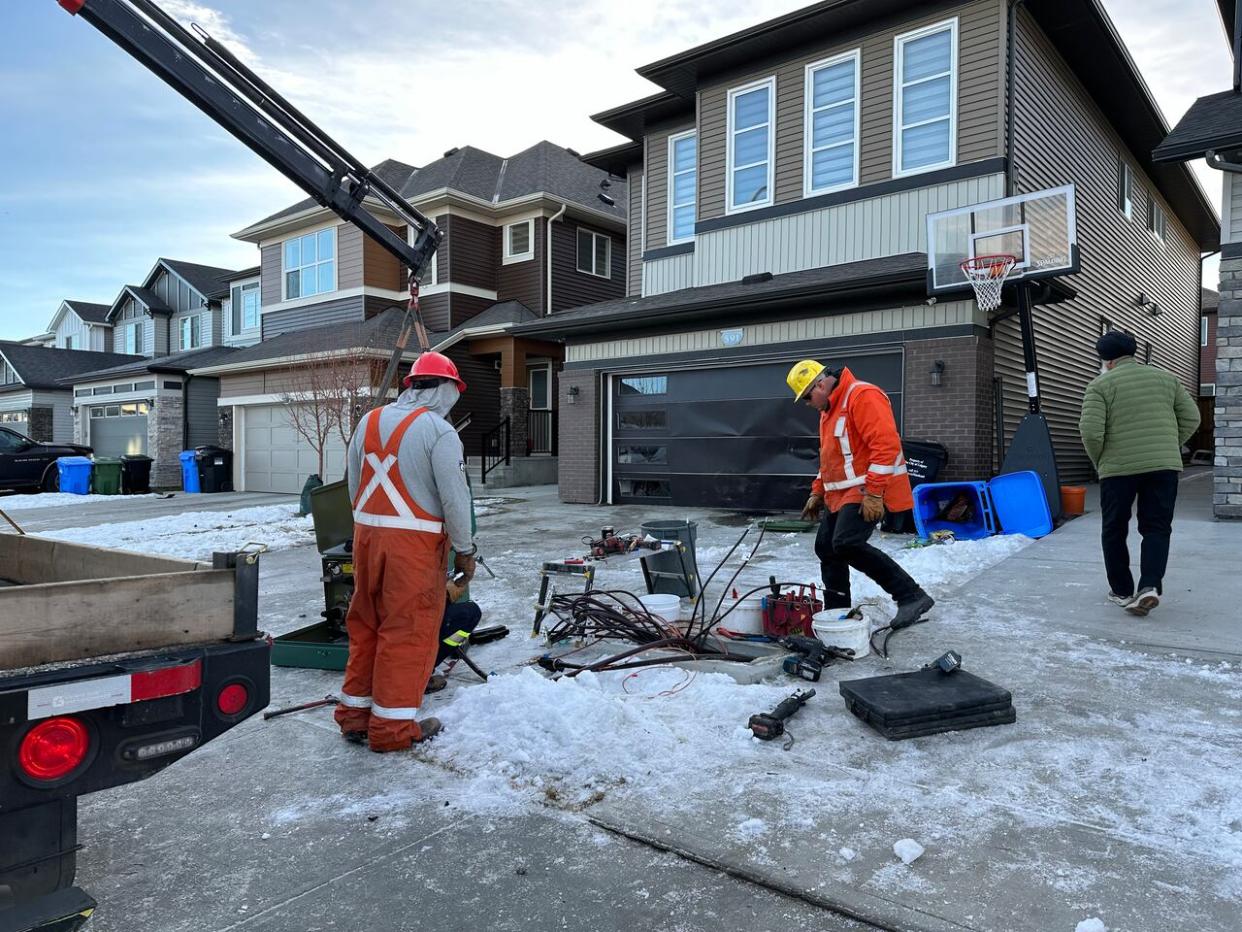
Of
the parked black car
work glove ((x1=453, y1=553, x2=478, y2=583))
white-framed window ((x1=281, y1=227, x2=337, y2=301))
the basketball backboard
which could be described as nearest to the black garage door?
the basketball backboard

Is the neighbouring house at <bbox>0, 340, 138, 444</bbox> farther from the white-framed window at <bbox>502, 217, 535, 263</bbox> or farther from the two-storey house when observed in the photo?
the white-framed window at <bbox>502, 217, 535, 263</bbox>

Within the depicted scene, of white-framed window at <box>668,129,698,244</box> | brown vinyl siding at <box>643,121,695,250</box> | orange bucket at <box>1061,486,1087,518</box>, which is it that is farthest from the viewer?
brown vinyl siding at <box>643,121,695,250</box>

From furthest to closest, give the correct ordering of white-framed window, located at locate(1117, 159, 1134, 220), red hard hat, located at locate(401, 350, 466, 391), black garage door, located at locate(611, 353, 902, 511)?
white-framed window, located at locate(1117, 159, 1134, 220) < black garage door, located at locate(611, 353, 902, 511) < red hard hat, located at locate(401, 350, 466, 391)

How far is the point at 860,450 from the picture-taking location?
201 inches

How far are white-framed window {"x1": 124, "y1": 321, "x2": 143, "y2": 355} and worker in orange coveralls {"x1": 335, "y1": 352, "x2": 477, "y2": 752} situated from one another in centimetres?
3513

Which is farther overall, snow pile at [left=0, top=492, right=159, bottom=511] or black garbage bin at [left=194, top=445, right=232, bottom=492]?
black garbage bin at [left=194, top=445, right=232, bottom=492]

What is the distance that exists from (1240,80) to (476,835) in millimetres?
13129

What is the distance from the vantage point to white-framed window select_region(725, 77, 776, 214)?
12812mm

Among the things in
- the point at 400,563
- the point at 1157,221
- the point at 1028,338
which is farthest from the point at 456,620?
the point at 1157,221

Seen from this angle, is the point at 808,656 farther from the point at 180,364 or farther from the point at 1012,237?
the point at 180,364

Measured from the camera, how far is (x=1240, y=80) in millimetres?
10469

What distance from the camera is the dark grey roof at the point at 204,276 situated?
97.2 ft

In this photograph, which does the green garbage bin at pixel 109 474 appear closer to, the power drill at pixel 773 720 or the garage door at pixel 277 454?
the garage door at pixel 277 454

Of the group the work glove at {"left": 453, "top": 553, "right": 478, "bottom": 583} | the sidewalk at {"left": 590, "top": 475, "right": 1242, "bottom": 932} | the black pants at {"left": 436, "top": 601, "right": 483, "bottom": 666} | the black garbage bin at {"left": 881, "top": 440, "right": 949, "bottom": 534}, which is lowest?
the sidewalk at {"left": 590, "top": 475, "right": 1242, "bottom": 932}
